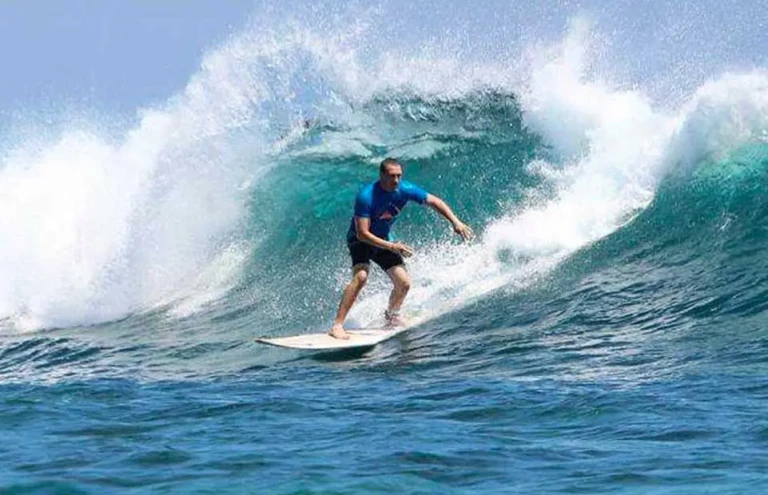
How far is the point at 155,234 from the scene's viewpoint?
56.2ft

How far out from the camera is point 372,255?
37.0 ft

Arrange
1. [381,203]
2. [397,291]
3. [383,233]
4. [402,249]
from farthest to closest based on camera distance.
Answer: [397,291] < [383,233] < [381,203] < [402,249]

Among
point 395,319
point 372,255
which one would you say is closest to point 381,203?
point 372,255

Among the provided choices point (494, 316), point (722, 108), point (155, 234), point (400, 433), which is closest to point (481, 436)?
point (400, 433)

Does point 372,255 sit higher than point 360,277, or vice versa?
point 372,255

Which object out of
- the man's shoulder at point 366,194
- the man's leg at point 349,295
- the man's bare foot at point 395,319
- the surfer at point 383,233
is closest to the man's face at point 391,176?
the surfer at point 383,233

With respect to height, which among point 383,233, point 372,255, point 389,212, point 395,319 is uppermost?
point 389,212

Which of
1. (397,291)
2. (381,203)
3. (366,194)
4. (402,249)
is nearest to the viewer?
(402,249)

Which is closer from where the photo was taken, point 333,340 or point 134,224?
point 333,340

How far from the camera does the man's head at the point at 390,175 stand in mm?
10945

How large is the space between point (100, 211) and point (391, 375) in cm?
967

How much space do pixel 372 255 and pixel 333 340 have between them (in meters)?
0.87

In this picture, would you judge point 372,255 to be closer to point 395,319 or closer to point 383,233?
point 383,233

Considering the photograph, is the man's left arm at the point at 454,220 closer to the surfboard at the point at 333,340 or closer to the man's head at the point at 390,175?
the man's head at the point at 390,175
